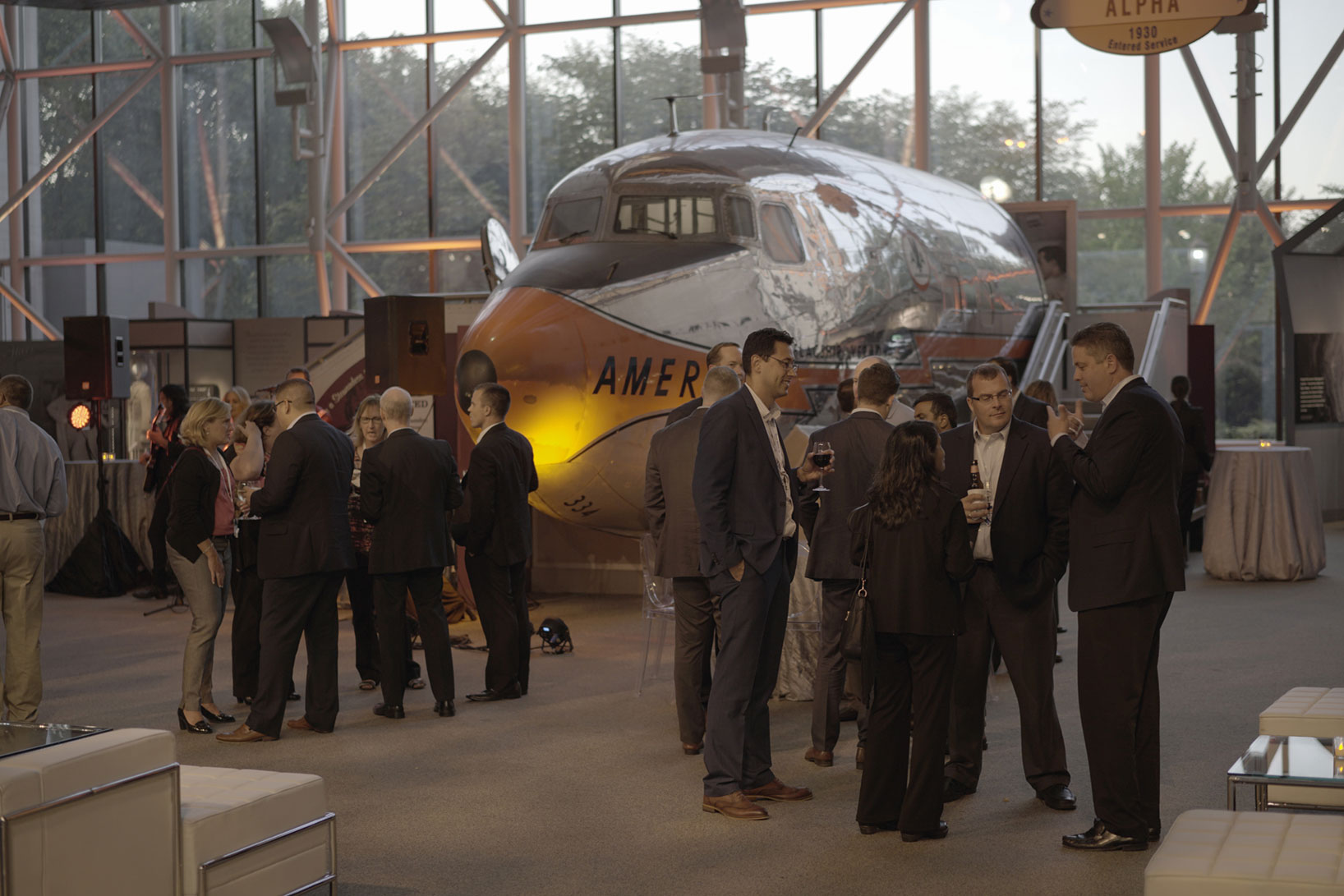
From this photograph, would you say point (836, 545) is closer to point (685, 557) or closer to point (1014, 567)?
point (685, 557)

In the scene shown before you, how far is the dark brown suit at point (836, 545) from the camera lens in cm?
600

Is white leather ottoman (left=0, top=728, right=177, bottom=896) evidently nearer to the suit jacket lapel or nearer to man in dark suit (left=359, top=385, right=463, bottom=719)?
the suit jacket lapel

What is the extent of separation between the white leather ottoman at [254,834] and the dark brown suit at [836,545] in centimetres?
241

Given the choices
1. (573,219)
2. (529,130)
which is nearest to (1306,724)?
(573,219)

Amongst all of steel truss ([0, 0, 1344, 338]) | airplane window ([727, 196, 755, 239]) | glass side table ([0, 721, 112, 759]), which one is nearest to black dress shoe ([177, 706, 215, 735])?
glass side table ([0, 721, 112, 759])

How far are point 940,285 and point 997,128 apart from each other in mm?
10759

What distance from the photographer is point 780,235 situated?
368 inches

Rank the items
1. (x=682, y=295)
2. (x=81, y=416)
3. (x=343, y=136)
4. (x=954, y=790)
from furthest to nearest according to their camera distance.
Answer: (x=343, y=136), (x=81, y=416), (x=682, y=295), (x=954, y=790)

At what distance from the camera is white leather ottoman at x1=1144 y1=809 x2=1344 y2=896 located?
330 centimetres

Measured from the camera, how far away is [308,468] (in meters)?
6.63

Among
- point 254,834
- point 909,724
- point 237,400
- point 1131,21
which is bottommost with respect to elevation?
point 254,834

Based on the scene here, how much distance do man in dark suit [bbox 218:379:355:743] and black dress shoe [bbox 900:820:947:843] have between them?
3066mm

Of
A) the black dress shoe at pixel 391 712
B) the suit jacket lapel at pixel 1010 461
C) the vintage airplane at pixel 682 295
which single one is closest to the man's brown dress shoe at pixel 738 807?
the suit jacket lapel at pixel 1010 461

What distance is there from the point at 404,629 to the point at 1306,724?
4.39 metres
